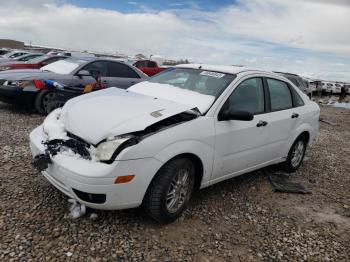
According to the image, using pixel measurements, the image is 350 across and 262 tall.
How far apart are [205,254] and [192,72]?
248 cm

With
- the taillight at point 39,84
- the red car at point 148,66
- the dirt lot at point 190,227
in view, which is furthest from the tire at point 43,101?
the red car at point 148,66

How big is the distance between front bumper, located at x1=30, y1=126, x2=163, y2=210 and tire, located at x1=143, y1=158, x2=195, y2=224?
0.37 ft

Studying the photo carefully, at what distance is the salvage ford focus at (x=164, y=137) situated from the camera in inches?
126

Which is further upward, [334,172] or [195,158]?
[195,158]

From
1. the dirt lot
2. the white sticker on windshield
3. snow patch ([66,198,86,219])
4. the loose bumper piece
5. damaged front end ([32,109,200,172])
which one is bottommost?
the dirt lot

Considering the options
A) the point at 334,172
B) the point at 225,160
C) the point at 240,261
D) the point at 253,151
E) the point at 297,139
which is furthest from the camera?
the point at 334,172

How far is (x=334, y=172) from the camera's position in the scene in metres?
6.43

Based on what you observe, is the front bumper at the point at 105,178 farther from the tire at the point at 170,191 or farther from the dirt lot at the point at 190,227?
the dirt lot at the point at 190,227

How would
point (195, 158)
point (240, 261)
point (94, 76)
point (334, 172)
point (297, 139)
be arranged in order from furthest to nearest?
point (94, 76)
point (334, 172)
point (297, 139)
point (195, 158)
point (240, 261)

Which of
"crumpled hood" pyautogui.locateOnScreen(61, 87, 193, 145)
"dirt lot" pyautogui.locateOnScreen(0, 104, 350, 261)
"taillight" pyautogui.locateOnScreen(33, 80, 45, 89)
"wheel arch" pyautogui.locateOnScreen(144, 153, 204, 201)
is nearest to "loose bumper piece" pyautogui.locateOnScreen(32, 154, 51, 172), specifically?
"crumpled hood" pyautogui.locateOnScreen(61, 87, 193, 145)

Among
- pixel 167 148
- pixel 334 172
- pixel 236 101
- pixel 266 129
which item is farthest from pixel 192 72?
pixel 334 172

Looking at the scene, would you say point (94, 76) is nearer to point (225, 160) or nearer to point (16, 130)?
point (16, 130)

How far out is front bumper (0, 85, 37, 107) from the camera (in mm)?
7937

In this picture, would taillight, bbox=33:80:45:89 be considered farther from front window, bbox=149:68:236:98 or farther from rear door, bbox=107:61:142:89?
front window, bbox=149:68:236:98
